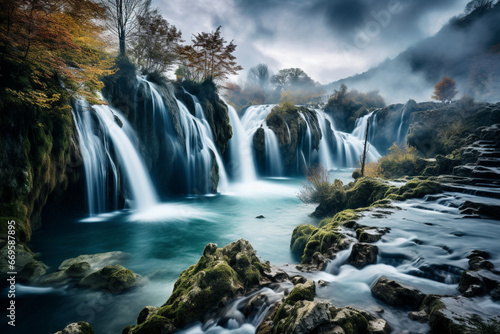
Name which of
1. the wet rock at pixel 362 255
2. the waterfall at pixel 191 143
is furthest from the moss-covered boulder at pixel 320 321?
the waterfall at pixel 191 143

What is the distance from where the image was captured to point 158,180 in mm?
15453

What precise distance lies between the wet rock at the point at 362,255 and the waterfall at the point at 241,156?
18605 millimetres

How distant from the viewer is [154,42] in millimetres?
19266

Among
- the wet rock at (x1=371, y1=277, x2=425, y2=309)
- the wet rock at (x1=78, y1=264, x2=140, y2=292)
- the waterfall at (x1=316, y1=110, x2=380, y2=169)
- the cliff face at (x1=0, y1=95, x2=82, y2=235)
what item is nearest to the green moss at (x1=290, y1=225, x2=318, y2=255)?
the wet rock at (x1=371, y1=277, x2=425, y2=309)

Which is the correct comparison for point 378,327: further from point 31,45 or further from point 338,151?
point 338,151

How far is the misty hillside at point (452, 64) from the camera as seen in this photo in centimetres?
5197

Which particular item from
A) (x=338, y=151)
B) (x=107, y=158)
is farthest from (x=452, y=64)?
(x=107, y=158)

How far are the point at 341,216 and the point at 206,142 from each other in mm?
12690

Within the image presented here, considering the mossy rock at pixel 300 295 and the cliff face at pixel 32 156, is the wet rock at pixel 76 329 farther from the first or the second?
the cliff face at pixel 32 156

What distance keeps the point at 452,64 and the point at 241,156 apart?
9134cm

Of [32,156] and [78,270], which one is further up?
[32,156]

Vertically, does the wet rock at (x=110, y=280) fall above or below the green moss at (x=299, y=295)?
below

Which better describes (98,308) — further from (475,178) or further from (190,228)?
(475,178)

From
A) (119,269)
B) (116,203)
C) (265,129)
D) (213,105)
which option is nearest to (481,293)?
(119,269)
